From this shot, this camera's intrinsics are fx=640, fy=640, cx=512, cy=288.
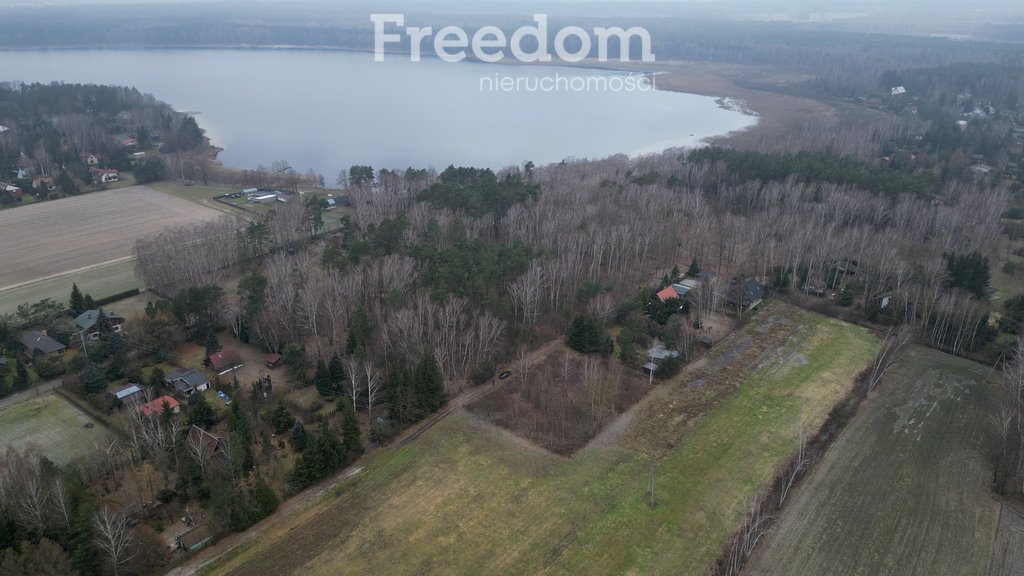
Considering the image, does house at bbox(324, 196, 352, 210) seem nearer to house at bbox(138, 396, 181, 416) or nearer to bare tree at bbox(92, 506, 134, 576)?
house at bbox(138, 396, 181, 416)

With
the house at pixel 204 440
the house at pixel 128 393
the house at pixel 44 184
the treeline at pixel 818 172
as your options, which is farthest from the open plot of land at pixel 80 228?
the treeline at pixel 818 172

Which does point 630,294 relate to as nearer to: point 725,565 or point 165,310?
point 725,565

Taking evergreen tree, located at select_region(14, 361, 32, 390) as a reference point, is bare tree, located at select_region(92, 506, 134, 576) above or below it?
above

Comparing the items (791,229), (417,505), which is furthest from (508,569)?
(791,229)

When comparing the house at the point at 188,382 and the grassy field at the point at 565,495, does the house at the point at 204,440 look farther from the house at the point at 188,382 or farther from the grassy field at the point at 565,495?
the grassy field at the point at 565,495

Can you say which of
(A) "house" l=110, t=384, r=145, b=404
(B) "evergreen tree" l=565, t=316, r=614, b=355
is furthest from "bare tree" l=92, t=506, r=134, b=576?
(B) "evergreen tree" l=565, t=316, r=614, b=355
